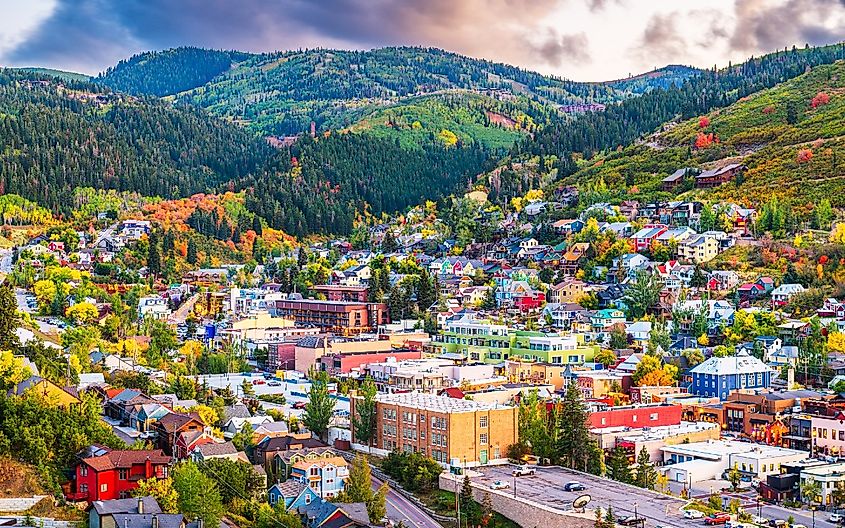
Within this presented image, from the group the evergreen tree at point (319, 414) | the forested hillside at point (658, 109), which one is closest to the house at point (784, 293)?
the evergreen tree at point (319, 414)

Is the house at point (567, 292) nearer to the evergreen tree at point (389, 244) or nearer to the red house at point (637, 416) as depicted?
the red house at point (637, 416)

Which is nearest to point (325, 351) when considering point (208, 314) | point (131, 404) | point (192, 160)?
point (208, 314)

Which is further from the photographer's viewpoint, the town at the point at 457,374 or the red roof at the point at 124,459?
the town at the point at 457,374

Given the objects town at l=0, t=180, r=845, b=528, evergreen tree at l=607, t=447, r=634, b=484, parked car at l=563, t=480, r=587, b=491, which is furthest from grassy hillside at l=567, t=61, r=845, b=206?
parked car at l=563, t=480, r=587, b=491

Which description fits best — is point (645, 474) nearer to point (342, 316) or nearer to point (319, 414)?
point (319, 414)

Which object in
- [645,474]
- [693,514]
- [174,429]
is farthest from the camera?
[645,474]

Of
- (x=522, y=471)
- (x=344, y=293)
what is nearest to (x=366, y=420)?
(x=522, y=471)
